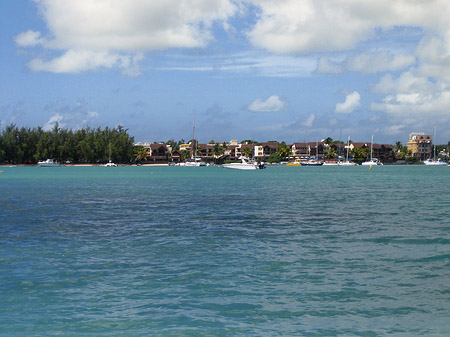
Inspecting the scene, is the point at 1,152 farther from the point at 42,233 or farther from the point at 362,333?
the point at 362,333

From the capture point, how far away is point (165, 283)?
15.8m

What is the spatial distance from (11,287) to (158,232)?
11.2 m

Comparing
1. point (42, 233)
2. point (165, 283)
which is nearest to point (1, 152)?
point (42, 233)

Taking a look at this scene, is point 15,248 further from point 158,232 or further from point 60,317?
point 60,317

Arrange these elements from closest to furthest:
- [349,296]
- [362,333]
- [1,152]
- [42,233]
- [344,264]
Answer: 1. [362,333]
2. [349,296]
3. [344,264]
4. [42,233]
5. [1,152]

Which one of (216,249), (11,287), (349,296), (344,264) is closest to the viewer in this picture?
(349,296)

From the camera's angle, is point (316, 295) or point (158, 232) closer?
point (316, 295)

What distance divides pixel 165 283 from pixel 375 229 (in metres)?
15.0

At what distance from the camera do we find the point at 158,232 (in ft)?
86.3

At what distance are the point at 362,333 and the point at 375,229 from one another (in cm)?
1639

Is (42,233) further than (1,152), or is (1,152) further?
(1,152)

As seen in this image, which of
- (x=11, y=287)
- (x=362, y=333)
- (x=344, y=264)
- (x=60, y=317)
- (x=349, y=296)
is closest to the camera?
(x=362, y=333)

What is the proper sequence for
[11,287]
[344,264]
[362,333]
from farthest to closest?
1. [344,264]
2. [11,287]
3. [362,333]

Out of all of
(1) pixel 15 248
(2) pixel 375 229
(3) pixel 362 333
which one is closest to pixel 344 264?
(3) pixel 362 333
